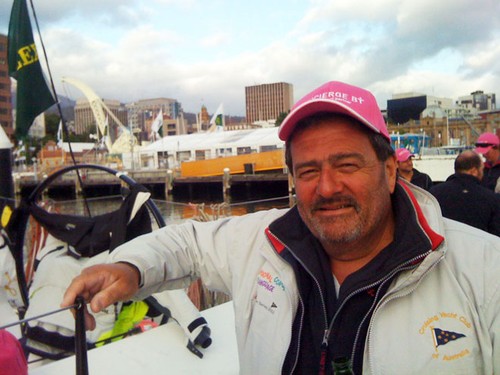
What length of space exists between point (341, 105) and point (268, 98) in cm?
16947

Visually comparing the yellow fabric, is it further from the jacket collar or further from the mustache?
the mustache

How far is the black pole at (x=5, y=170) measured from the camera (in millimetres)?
3883

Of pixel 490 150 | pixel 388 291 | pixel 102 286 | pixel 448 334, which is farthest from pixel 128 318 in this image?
pixel 490 150

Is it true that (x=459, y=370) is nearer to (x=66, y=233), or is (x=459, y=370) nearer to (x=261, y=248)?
(x=261, y=248)

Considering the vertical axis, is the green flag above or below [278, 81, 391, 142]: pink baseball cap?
above

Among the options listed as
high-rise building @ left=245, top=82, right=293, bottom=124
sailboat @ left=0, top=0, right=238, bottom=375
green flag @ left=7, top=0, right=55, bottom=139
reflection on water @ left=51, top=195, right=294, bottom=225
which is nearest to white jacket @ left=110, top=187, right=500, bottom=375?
sailboat @ left=0, top=0, right=238, bottom=375

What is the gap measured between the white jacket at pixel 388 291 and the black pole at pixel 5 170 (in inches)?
108

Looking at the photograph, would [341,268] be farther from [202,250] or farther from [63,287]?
[63,287]

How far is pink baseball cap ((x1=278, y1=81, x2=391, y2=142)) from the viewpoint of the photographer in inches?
59.7

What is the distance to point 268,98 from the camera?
168m

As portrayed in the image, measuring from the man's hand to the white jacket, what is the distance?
0.22ft

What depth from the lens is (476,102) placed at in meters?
116

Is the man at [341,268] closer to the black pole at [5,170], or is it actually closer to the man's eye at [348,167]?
the man's eye at [348,167]

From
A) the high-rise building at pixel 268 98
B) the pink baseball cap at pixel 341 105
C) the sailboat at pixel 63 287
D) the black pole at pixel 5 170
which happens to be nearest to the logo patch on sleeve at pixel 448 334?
the pink baseball cap at pixel 341 105
